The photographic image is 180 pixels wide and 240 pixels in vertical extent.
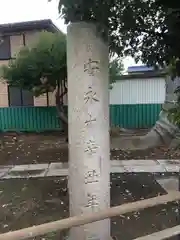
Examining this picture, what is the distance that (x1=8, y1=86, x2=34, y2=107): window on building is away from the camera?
1686 centimetres

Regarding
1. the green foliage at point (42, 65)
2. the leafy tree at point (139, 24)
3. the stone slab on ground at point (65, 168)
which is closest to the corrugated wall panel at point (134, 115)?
the green foliage at point (42, 65)

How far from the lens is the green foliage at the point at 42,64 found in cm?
1195

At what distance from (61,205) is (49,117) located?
10.7m

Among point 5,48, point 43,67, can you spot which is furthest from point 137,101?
point 5,48

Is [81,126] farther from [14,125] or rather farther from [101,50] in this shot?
[14,125]

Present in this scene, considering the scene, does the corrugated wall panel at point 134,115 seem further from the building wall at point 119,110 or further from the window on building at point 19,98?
the window on building at point 19,98

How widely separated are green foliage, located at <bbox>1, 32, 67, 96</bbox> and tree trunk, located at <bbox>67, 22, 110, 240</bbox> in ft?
27.8

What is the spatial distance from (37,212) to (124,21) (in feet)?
11.6

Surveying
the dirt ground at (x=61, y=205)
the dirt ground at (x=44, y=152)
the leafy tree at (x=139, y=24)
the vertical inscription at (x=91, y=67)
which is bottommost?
the dirt ground at (x=44, y=152)

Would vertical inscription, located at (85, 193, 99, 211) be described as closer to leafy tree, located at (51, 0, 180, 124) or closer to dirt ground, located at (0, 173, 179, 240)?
dirt ground, located at (0, 173, 179, 240)

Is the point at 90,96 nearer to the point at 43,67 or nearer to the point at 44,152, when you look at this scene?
the point at 44,152

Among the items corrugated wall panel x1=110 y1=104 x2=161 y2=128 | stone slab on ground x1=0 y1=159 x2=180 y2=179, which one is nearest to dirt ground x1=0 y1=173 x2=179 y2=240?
stone slab on ground x1=0 y1=159 x2=180 y2=179

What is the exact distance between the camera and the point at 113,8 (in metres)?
2.88

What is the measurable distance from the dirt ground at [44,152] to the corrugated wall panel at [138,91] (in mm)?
4536
